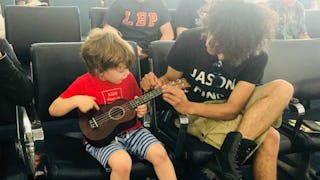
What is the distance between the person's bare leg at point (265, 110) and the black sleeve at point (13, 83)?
1.00m

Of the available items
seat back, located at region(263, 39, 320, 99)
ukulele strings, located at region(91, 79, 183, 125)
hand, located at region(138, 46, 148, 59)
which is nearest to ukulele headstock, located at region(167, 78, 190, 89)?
ukulele strings, located at region(91, 79, 183, 125)

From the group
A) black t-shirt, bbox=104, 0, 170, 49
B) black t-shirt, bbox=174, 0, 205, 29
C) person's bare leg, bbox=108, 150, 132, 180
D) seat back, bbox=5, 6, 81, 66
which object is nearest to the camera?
person's bare leg, bbox=108, 150, 132, 180

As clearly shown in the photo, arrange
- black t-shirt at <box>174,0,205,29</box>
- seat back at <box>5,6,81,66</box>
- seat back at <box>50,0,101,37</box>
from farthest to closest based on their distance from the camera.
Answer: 1. seat back at <box>50,0,101,37</box>
2. black t-shirt at <box>174,0,205,29</box>
3. seat back at <box>5,6,81,66</box>

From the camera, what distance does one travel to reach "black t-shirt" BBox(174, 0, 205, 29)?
3324 millimetres

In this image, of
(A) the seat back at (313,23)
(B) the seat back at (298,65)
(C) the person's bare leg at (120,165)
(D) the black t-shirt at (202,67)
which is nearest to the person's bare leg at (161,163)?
(C) the person's bare leg at (120,165)

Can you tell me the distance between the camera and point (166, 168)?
1697 millimetres

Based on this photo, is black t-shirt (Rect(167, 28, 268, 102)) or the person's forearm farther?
black t-shirt (Rect(167, 28, 268, 102))

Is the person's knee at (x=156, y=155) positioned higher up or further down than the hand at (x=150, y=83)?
further down

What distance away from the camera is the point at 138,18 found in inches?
126

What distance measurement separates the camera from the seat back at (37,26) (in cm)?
288

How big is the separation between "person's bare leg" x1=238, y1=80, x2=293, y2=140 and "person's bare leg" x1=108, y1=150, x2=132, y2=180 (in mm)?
566

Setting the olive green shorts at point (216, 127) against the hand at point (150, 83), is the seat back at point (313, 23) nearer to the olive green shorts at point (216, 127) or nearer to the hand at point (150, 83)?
the olive green shorts at point (216, 127)

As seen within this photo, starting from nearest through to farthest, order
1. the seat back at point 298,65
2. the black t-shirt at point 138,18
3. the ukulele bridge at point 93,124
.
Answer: the ukulele bridge at point 93,124
the seat back at point 298,65
the black t-shirt at point 138,18

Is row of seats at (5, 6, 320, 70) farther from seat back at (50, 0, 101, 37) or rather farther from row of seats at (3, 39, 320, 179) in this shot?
seat back at (50, 0, 101, 37)
